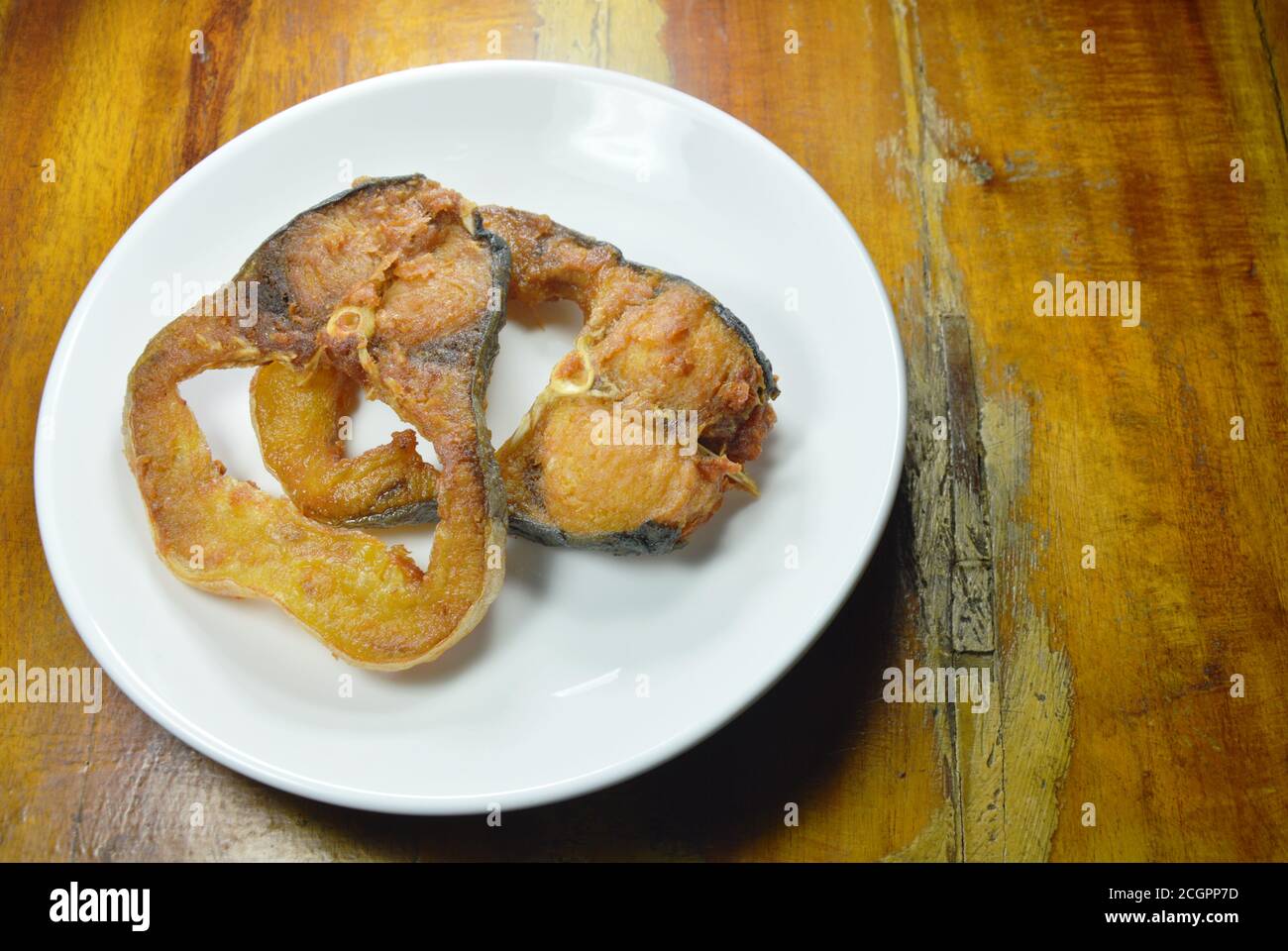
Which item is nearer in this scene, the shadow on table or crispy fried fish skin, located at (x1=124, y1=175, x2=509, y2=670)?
crispy fried fish skin, located at (x1=124, y1=175, x2=509, y2=670)

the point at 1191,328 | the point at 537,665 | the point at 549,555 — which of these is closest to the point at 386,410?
the point at 549,555

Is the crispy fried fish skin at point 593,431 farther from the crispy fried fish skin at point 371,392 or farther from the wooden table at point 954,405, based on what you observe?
the wooden table at point 954,405

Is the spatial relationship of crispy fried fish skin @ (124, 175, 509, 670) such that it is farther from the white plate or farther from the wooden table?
the wooden table

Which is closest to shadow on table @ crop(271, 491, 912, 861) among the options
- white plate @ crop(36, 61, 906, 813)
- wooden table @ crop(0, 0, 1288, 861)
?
wooden table @ crop(0, 0, 1288, 861)

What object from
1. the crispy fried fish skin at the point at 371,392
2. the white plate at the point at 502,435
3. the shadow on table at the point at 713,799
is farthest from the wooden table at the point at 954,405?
the crispy fried fish skin at the point at 371,392

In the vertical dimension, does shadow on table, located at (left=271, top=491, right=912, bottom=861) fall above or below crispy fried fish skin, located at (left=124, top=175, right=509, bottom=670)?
below

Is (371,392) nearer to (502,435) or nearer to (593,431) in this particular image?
(502,435)
